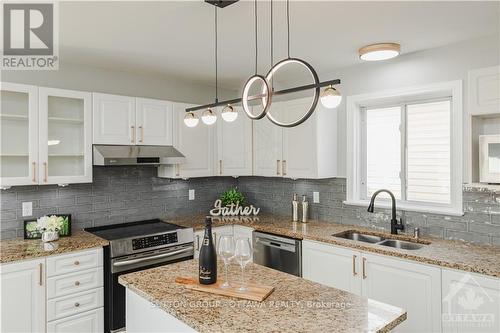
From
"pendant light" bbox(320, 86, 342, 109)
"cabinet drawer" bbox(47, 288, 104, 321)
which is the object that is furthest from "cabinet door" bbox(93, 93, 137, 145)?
"pendant light" bbox(320, 86, 342, 109)

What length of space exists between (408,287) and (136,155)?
101 inches

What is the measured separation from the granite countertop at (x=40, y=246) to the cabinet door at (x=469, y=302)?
8.68ft

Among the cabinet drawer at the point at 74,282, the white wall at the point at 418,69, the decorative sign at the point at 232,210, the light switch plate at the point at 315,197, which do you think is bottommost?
the cabinet drawer at the point at 74,282

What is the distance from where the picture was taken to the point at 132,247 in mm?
3148

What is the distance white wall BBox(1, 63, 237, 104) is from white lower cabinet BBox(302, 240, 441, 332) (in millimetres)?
2283

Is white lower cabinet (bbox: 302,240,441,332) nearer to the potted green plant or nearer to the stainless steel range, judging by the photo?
the stainless steel range

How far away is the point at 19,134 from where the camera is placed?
2969mm

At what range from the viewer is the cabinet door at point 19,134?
9.54ft

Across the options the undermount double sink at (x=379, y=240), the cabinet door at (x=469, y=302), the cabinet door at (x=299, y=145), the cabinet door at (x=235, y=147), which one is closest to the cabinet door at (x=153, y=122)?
the cabinet door at (x=235, y=147)

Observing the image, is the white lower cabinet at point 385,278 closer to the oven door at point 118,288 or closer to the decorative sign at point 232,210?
the decorative sign at point 232,210

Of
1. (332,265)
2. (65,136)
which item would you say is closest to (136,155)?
(65,136)

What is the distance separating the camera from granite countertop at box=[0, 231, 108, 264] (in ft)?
8.63

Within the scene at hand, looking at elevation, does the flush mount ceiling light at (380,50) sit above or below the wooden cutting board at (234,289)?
above

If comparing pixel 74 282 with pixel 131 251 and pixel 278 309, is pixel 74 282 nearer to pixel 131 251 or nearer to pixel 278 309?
pixel 131 251
